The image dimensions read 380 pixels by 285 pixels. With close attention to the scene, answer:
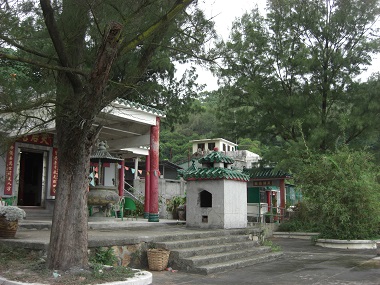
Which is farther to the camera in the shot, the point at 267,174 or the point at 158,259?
the point at 267,174

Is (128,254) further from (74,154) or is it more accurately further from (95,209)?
(95,209)

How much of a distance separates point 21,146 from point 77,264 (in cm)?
808

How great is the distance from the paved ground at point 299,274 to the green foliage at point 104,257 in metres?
0.70

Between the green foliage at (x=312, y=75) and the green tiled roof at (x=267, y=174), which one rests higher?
the green foliage at (x=312, y=75)

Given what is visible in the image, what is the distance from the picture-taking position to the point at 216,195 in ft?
31.9

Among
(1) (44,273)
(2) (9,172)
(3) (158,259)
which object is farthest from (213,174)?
(2) (9,172)

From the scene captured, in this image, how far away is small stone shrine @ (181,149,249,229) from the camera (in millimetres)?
9609

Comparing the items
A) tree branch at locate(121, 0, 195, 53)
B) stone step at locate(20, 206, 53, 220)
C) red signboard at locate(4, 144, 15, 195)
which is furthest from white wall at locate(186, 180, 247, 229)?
red signboard at locate(4, 144, 15, 195)

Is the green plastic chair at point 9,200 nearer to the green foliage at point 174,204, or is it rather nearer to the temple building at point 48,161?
the temple building at point 48,161

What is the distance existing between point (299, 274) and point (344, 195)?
15.8 feet

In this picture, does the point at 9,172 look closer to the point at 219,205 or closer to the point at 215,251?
the point at 219,205

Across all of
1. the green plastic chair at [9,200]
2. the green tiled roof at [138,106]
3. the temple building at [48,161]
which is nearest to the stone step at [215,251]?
the temple building at [48,161]

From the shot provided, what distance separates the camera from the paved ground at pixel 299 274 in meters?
5.74

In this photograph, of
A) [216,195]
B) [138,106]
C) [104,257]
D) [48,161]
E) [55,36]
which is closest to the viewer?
[55,36]
